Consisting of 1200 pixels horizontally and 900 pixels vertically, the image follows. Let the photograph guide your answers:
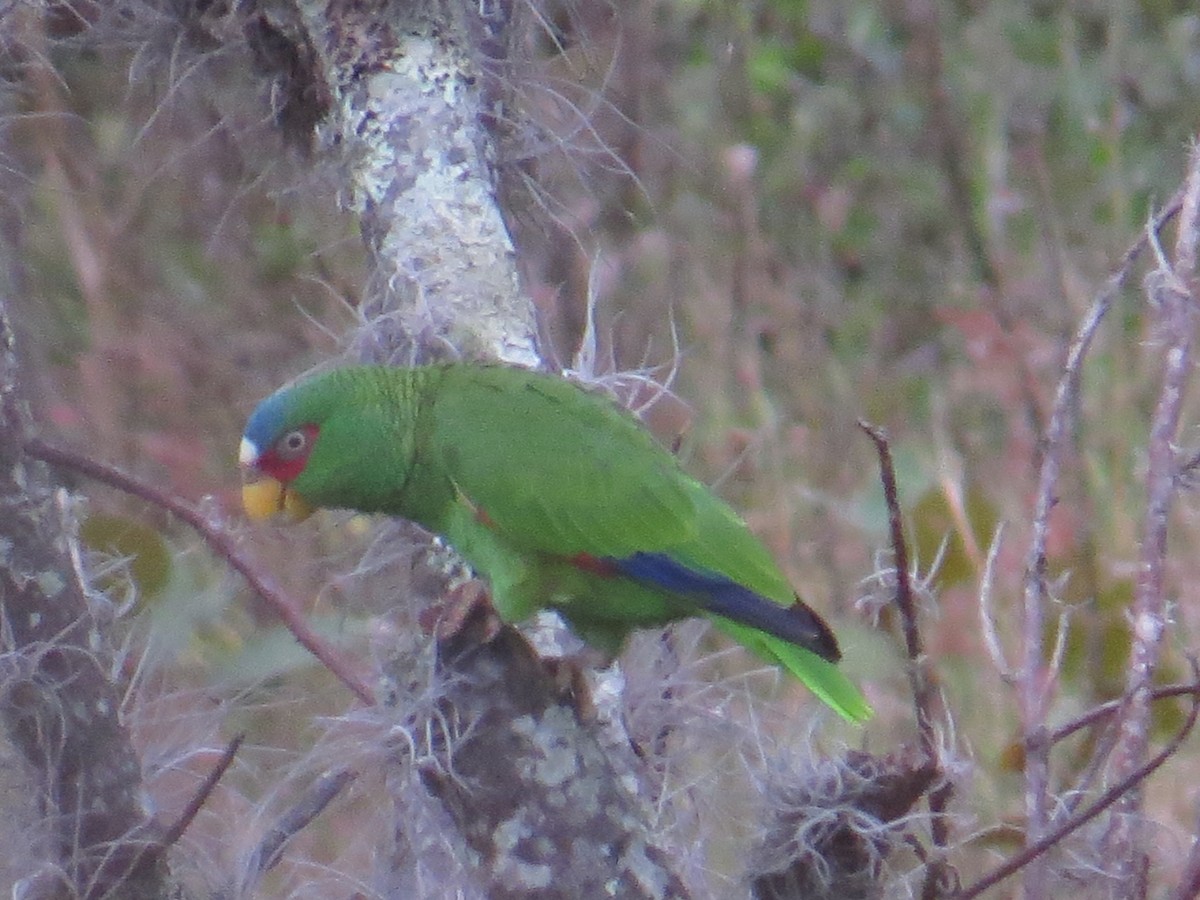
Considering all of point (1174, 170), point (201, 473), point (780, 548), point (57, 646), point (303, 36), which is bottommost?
point (201, 473)

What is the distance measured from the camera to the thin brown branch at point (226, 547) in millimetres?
2025

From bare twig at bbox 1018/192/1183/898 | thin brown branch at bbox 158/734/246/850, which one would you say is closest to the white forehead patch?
thin brown branch at bbox 158/734/246/850

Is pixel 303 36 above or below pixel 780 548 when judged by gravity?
above

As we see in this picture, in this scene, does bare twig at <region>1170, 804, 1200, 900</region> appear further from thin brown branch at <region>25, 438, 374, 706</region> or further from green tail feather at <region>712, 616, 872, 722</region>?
thin brown branch at <region>25, 438, 374, 706</region>

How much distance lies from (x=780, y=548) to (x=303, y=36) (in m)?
2.19

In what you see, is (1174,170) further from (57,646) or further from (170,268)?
(57,646)

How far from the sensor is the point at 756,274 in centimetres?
529

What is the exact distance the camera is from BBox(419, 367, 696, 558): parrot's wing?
8.16ft

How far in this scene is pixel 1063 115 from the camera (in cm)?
638

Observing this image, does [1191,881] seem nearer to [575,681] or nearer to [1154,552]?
[1154,552]

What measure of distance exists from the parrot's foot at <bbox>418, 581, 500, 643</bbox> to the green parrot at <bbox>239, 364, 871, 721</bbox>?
190 mm

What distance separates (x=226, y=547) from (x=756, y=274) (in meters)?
3.41

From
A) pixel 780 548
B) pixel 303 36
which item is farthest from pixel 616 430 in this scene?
pixel 780 548

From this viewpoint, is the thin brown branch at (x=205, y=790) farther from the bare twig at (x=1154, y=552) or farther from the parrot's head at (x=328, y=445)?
the bare twig at (x=1154, y=552)
